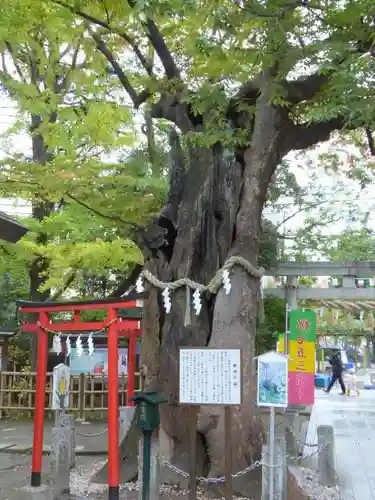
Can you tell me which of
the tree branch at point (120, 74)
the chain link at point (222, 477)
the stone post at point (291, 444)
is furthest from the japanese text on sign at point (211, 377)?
the tree branch at point (120, 74)

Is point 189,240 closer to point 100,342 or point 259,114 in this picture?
point 259,114

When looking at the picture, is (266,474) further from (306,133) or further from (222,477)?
(306,133)

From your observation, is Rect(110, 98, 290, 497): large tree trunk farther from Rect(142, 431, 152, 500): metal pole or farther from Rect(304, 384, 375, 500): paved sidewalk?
Rect(304, 384, 375, 500): paved sidewalk

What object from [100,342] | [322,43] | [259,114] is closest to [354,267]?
[100,342]

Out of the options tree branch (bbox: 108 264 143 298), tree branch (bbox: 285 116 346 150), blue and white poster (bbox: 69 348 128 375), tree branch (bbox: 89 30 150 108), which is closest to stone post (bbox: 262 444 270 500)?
tree branch (bbox: 285 116 346 150)

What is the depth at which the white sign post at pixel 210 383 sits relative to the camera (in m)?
6.38

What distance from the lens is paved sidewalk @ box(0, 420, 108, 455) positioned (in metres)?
11.6

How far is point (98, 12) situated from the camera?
28.2 ft

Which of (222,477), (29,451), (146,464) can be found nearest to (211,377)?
(146,464)

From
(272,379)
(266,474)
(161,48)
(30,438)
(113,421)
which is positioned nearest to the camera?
(272,379)

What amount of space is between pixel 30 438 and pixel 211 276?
707 cm

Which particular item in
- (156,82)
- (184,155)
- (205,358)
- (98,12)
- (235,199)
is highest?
(98,12)

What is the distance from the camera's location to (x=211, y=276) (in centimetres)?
892

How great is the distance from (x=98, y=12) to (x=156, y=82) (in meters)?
1.42
